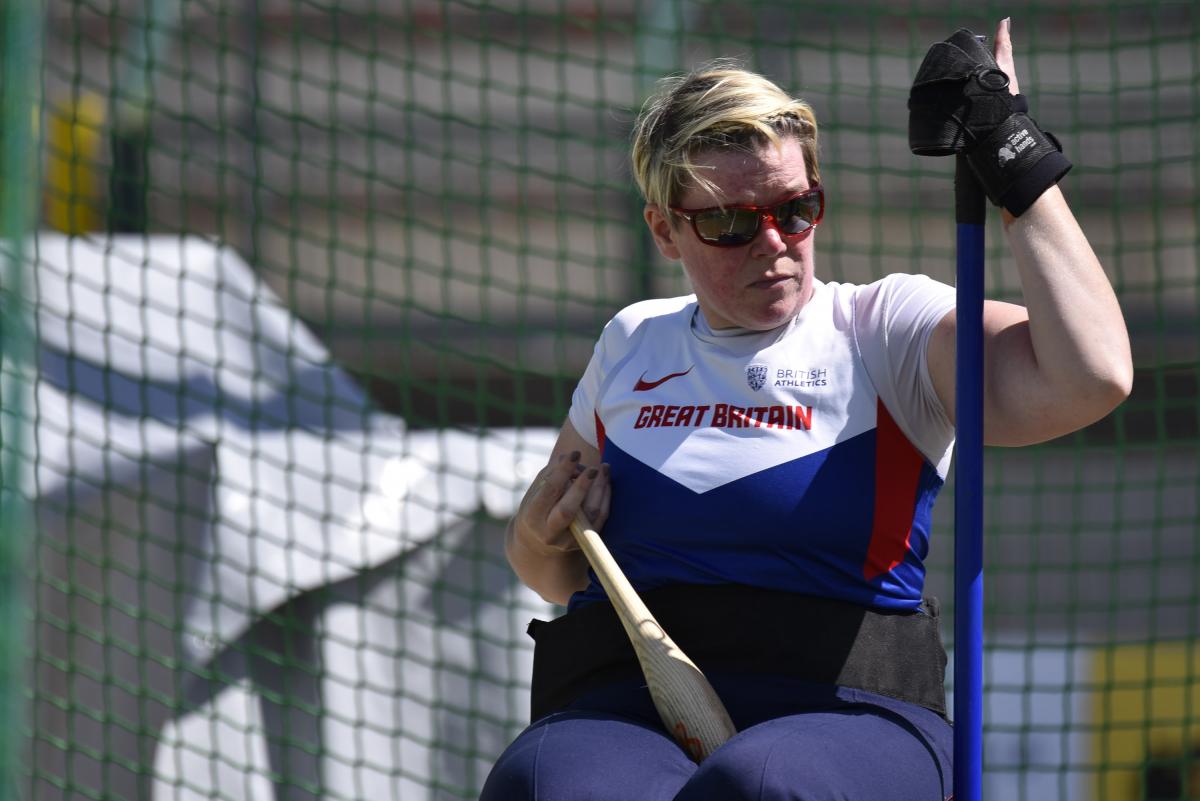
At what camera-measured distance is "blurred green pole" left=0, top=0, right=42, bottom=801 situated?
120 inches

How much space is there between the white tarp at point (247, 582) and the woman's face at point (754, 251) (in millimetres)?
1543

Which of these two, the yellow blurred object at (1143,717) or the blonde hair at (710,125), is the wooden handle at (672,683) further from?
Result: the yellow blurred object at (1143,717)

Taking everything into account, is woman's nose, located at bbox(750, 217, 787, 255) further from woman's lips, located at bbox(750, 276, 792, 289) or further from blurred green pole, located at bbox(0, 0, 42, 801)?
blurred green pole, located at bbox(0, 0, 42, 801)

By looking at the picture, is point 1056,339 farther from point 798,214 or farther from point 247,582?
point 247,582

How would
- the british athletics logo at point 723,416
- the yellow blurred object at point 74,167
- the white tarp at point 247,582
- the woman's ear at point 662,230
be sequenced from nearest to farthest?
the british athletics logo at point 723,416, the woman's ear at point 662,230, the white tarp at point 247,582, the yellow blurred object at point 74,167

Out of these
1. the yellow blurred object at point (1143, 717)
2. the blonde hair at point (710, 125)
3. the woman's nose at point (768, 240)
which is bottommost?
the yellow blurred object at point (1143, 717)

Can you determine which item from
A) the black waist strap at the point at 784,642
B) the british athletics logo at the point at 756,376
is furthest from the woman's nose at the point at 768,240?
the black waist strap at the point at 784,642

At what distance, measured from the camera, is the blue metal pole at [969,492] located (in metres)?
1.38

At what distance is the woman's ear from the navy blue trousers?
1.76ft

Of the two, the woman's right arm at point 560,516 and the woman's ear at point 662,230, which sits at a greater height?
the woman's ear at point 662,230

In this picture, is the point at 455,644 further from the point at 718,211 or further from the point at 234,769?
the point at 718,211

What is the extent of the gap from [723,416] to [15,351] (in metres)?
2.05

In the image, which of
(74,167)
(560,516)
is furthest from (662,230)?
(74,167)

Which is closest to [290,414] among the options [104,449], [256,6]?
[104,449]
